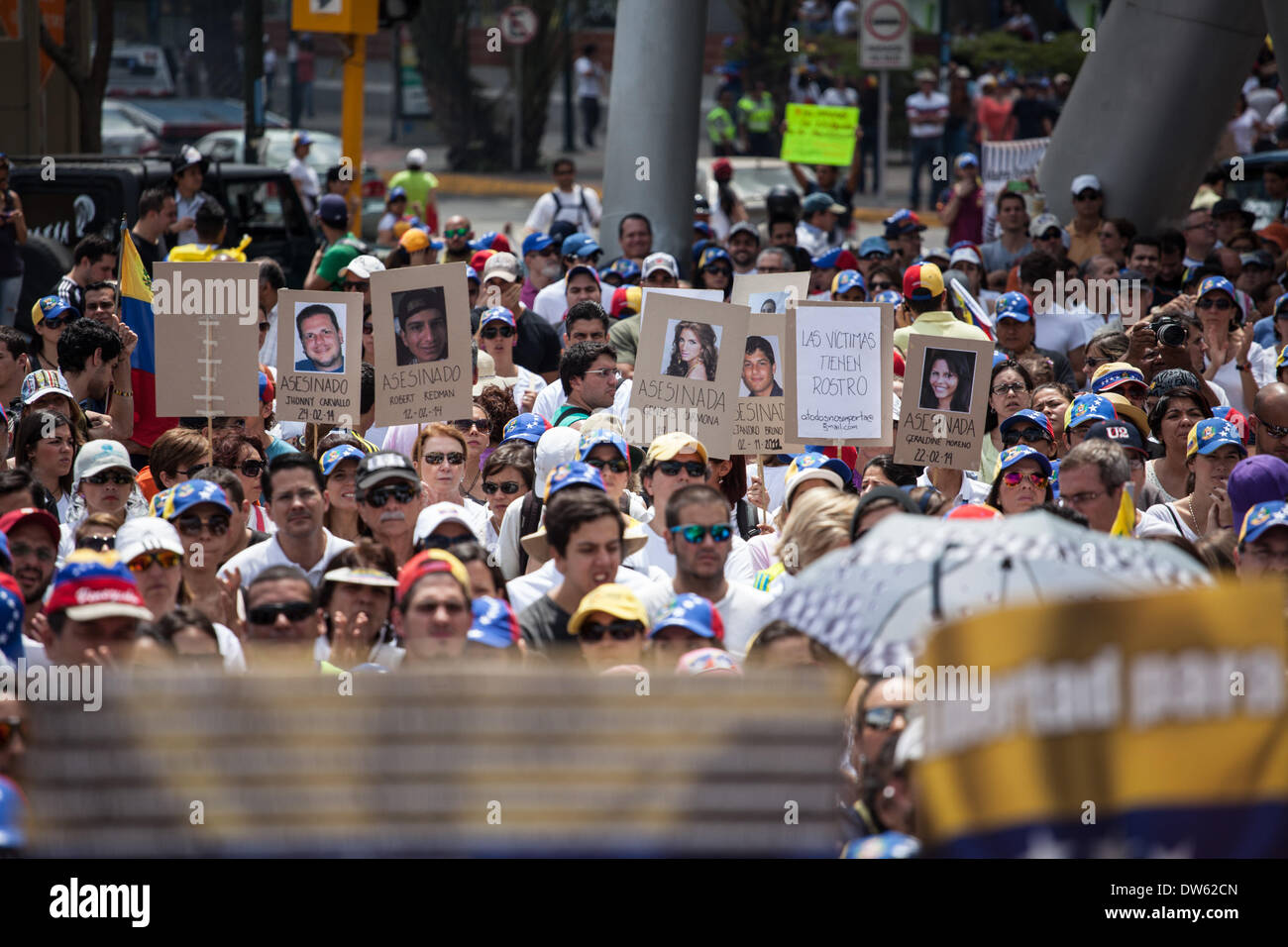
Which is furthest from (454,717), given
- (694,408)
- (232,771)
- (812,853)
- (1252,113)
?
(1252,113)

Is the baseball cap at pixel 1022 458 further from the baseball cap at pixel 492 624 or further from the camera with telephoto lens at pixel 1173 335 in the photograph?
the camera with telephoto lens at pixel 1173 335

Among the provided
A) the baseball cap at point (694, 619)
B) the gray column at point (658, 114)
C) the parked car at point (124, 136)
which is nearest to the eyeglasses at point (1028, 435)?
the baseball cap at point (694, 619)

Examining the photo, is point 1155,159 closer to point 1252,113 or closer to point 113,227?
point 113,227

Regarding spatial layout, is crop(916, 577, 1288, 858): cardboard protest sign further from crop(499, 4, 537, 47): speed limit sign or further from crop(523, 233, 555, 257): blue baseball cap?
crop(499, 4, 537, 47): speed limit sign

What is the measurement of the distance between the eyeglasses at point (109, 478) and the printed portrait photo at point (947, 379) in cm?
324

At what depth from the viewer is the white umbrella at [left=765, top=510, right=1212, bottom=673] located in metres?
4.34

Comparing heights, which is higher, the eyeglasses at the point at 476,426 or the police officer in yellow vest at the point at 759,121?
the police officer in yellow vest at the point at 759,121

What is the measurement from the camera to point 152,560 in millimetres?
5797

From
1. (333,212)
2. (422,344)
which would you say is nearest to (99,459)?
(422,344)

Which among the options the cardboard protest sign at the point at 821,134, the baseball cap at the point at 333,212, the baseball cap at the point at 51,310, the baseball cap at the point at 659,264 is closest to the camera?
the baseball cap at the point at 51,310

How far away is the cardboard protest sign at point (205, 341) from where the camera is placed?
25.7 feet

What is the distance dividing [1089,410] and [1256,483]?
4.28ft

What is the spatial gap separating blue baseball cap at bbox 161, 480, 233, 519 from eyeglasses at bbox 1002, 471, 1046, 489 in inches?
114

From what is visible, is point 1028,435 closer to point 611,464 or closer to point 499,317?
point 611,464
